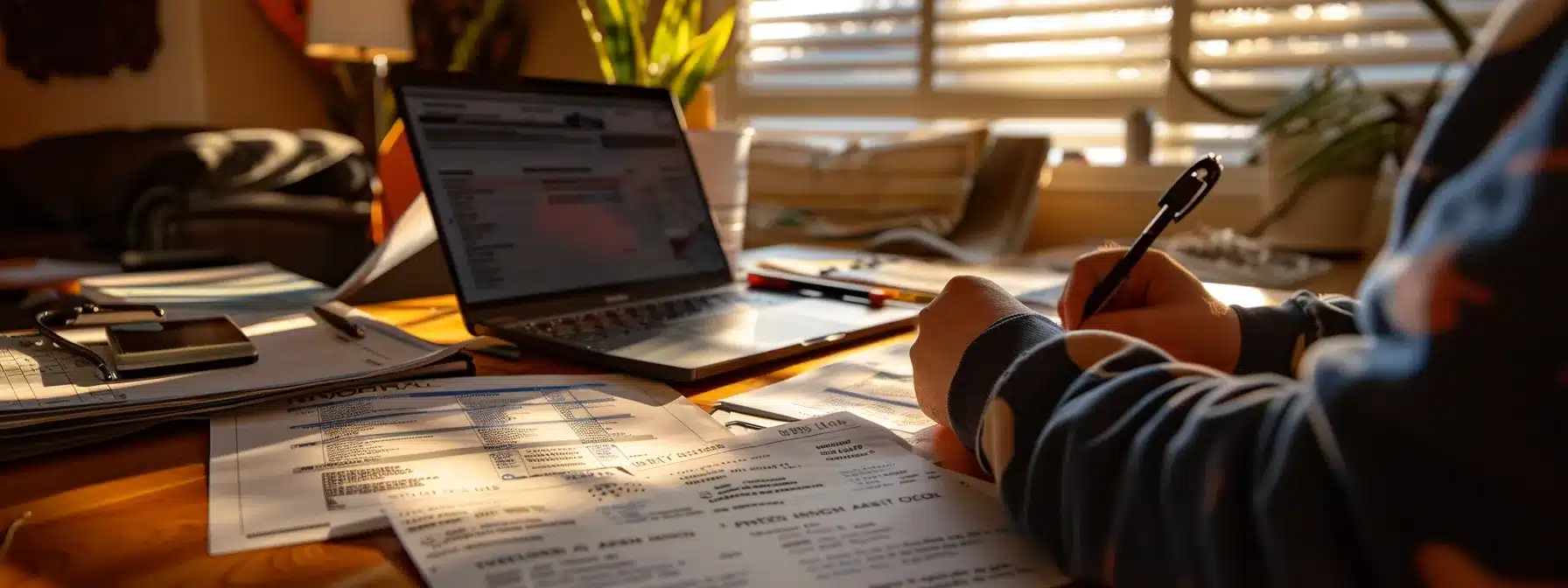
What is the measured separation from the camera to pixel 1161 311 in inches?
22.8

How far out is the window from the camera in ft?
6.25

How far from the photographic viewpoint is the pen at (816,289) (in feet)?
2.87

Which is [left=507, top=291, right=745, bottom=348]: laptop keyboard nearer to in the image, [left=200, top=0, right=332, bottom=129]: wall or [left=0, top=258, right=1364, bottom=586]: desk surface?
[left=0, top=258, right=1364, bottom=586]: desk surface

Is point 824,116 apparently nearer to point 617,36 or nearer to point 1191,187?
point 617,36

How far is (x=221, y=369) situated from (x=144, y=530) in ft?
0.72

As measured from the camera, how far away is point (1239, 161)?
2.00 meters

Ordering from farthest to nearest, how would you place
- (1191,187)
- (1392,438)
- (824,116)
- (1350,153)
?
(824,116) < (1350,153) < (1191,187) < (1392,438)

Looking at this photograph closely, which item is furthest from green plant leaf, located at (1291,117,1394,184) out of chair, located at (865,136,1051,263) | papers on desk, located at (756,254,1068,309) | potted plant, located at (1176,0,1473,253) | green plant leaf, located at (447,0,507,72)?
Result: green plant leaf, located at (447,0,507,72)

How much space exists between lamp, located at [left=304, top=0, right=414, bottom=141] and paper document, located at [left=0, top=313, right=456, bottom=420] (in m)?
1.84

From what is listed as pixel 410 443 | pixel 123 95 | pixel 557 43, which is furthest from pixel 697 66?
pixel 123 95

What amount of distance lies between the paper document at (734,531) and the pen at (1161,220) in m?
0.20

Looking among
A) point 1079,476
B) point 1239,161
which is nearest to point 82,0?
point 1239,161

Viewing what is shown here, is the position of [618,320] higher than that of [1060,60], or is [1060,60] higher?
[1060,60]

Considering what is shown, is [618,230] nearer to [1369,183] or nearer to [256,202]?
[1369,183]
